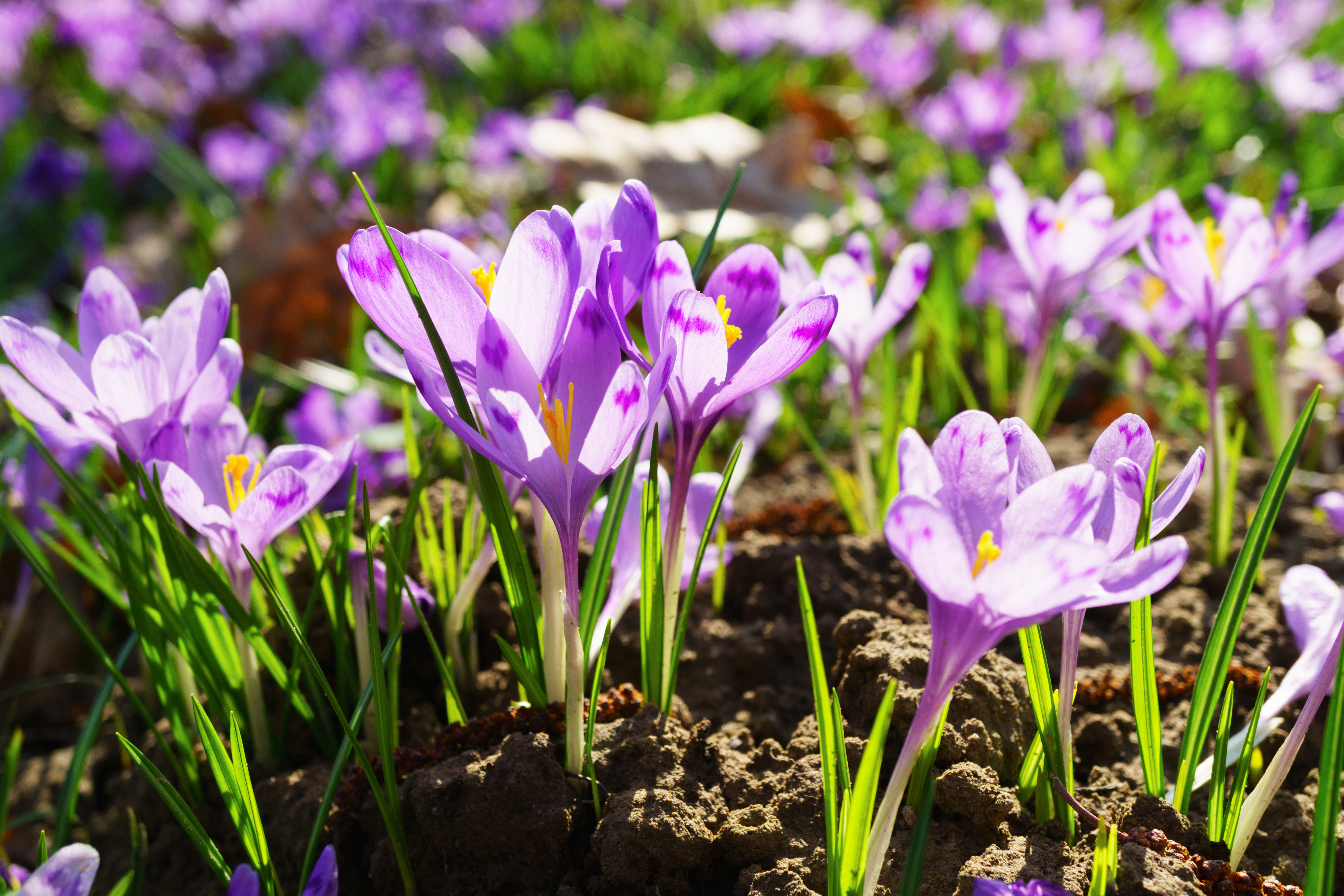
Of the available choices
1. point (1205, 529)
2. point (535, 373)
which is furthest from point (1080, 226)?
point (535, 373)

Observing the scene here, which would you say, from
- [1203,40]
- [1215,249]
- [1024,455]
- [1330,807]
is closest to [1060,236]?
[1215,249]

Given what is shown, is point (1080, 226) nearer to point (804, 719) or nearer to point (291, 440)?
point (804, 719)

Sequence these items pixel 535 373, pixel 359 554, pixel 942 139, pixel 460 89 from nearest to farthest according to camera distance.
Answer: pixel 535 373 < pixel 359 554 < pixel 942 139 < pixel 460 89

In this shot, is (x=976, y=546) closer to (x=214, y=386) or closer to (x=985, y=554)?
(x=985, y=554)

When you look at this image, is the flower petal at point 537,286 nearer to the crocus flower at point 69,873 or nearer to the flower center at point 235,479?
Answer: the flower center at point 235,479

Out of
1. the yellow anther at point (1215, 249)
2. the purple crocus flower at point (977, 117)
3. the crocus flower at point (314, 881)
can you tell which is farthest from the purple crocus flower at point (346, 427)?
the purple crocus flower at point (977, 117)
